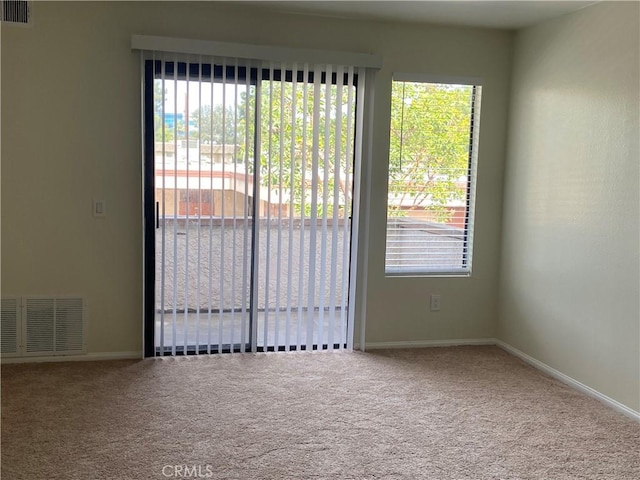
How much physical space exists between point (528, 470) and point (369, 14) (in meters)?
2.86

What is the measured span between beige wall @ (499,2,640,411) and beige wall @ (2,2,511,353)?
830 millimetres

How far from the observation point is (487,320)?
4379 millimetres

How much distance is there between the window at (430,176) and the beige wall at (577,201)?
32cm

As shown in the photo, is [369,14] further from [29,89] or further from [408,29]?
[29,89]

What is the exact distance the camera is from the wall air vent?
11.3 feet

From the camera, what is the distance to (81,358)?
376 cm

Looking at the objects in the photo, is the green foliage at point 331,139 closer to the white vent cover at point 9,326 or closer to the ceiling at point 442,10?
the ceiling at point 442,10

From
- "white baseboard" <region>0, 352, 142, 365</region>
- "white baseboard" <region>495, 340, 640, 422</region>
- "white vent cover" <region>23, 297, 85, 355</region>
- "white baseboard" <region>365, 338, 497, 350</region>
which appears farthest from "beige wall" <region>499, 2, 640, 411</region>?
"white vent cover" <region>23, 297, 85, 355</region>

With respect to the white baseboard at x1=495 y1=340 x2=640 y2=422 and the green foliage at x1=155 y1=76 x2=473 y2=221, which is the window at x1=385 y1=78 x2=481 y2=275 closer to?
the green foliage at x1=155 y1=76 x2=473 y2=221

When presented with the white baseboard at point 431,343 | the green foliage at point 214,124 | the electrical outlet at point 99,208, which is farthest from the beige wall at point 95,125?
the white baseboard at point 431,343

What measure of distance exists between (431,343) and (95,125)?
276 cm

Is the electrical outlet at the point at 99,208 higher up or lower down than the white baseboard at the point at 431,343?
higher up

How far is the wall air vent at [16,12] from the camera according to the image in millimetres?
3438

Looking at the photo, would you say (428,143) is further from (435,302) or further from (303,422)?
(303,422)
